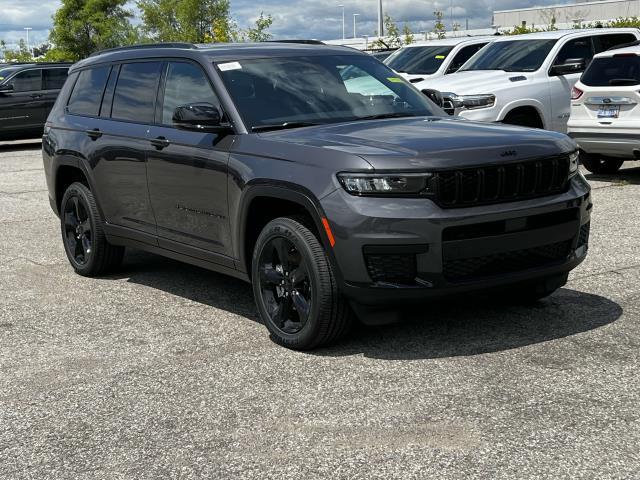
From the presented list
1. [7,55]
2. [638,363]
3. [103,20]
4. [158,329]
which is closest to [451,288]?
[638,363]

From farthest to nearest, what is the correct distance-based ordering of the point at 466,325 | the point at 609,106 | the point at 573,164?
1. the point at 609,106
2. the point at 466,325
3. the point at 573,164

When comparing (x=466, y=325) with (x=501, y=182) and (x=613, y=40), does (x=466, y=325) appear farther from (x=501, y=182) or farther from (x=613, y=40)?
(x=613, y=40)

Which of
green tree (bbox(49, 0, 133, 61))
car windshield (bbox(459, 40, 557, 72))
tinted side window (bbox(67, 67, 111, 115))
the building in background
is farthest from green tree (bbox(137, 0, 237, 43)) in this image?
tinted side window (bbox(67, 67, 111, 115))

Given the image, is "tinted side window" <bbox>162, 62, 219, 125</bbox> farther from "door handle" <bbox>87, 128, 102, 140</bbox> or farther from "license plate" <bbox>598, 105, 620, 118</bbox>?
"license plate" <bbox>598, 105, 620, 118</bbox>

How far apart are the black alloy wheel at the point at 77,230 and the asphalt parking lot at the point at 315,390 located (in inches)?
22.5

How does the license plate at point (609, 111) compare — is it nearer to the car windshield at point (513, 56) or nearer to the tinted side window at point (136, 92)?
the car windshield at point (513, 56)

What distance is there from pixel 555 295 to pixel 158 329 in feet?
8.67

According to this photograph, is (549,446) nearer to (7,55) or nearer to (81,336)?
(81,336)

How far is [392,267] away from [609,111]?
787cm

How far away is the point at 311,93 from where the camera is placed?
6332 millimetres

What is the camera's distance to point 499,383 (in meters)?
4.91

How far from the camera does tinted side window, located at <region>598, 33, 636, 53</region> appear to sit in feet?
48.6

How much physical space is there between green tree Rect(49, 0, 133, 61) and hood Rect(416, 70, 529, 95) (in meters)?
42.7

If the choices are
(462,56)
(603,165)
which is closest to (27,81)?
(462,56)
